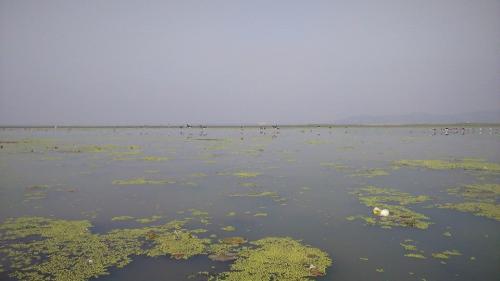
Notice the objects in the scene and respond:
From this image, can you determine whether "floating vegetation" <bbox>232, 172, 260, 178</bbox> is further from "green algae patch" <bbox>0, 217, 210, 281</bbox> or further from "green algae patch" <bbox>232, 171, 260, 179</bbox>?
"green algae patch" <bbox>0, 217, 210, 281</bbox>

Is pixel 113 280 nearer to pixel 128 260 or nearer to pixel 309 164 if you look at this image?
pixel 128 260

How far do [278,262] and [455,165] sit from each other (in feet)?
74.3

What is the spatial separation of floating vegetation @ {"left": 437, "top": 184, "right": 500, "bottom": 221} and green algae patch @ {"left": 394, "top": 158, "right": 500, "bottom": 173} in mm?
6629

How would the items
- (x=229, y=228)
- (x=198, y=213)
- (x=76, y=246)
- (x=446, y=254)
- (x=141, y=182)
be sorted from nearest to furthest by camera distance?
(x=446, y=254)
(x=76, y=246)
(x=229, y=228)
(x=198, y=213)
(x=141, y=182)

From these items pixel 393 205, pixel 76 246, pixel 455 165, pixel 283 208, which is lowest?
pixel 76 246

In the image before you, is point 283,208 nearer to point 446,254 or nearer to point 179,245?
point 179,245

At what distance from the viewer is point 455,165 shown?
87.3ft

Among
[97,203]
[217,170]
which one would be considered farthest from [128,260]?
[217,170]

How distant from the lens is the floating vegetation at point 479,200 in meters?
13.7

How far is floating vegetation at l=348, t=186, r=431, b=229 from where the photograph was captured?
1246cm

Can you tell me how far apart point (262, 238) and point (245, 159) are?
21629mm

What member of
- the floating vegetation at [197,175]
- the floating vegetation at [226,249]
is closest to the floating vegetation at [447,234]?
the floating vegetation at [226,249]

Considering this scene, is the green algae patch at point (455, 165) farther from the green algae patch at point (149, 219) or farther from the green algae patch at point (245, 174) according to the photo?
the green algae patch at point (149, 219)

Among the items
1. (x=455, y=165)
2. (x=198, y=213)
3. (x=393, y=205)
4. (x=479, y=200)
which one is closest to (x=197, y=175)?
(x=198, y=213)
